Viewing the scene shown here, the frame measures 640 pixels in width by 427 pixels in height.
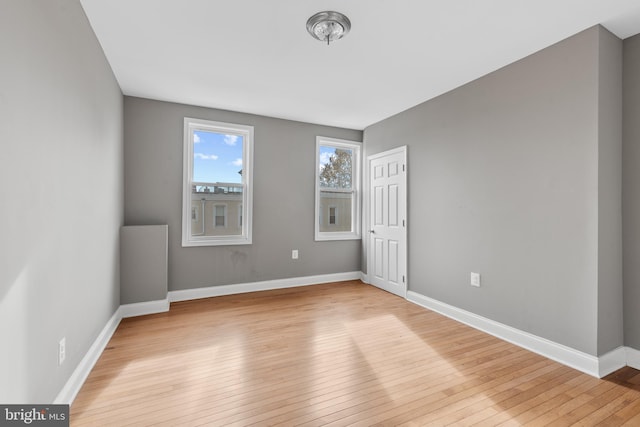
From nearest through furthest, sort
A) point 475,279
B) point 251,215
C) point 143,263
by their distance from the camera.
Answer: point 475,279 < point 143,263 < point 251,215

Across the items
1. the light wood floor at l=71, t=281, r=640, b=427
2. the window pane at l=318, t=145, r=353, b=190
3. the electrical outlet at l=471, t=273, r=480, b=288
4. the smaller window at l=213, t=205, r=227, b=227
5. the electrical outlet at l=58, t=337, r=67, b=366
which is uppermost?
the window pane at l=318, t=145, r=353, b=190

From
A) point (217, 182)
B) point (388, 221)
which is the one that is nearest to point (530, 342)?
point (388, 221)

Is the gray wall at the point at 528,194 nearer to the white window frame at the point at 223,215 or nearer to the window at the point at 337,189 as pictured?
the window at the point at 337,189

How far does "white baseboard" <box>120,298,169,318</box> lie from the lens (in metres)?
3.34

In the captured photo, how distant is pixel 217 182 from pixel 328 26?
2648 mm

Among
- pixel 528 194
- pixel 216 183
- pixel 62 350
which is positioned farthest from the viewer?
pixel 216 183

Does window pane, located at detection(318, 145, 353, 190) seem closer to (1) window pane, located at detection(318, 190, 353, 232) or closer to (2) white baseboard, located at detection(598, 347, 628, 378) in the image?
(1) window pane, located at detection(318, 190, 353, 232)

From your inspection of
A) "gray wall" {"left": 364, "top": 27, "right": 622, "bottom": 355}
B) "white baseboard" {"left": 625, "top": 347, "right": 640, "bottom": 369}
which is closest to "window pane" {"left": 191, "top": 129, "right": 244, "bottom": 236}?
"gray wall" {"left": 364, "top": 27, "right": 622, "bottom": 355}

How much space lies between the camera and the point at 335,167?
4984 millimetres

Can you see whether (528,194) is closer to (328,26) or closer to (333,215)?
(328,26)

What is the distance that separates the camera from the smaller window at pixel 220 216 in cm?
418

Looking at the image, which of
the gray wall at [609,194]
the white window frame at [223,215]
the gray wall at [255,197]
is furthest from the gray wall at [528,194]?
the white window frame at [223,215]

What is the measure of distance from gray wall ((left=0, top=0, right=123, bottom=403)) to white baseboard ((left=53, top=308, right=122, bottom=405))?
6cm

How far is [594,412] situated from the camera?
1.76m
